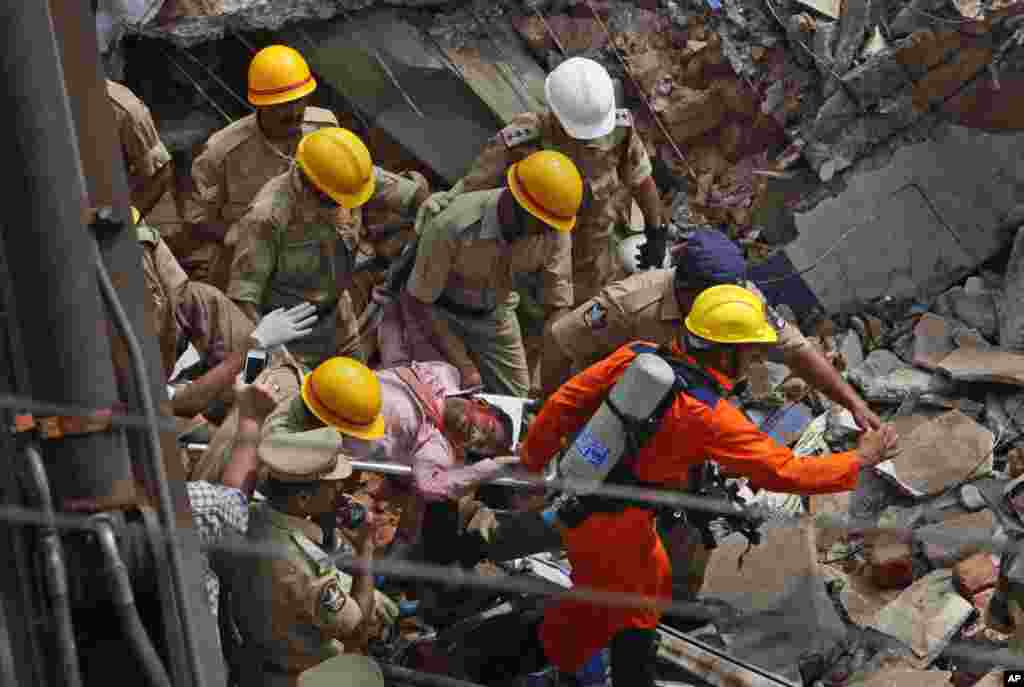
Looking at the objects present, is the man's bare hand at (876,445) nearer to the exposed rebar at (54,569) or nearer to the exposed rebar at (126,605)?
the exposed rebar at (126,605)

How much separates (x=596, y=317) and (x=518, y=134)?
1.29 metres

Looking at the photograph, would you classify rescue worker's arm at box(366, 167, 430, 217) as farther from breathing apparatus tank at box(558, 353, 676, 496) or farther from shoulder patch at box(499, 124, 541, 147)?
breathing apparatus tank at box(558, 353, 676, 496)

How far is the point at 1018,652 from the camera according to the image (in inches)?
238

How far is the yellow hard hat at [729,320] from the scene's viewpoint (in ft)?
18.0

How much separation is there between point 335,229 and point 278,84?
94 centimetres

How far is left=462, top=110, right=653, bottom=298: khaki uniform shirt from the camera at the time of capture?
7.32 metres

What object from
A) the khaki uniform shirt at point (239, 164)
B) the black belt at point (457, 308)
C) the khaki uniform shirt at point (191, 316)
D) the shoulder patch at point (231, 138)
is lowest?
the black belt at point (457, 308)

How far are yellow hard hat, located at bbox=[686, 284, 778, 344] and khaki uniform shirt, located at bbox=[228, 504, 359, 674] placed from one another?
1.52 metres

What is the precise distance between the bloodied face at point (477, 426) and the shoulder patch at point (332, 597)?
1044 mm

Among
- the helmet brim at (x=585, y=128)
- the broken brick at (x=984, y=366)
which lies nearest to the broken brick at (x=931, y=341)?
the broken brick at (x=984, y=366)

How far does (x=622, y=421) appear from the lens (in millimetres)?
5434

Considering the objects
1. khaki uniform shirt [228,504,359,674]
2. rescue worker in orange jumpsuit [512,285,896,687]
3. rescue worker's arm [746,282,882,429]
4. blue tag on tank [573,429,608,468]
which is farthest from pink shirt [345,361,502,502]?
rescue worker's arm [746,282,882,429]

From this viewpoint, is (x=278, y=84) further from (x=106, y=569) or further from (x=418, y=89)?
Result: (x=106, y=569)

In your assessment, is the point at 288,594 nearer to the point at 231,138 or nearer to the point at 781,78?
the point at 231,138
